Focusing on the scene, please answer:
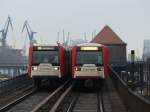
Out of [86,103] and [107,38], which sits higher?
[107,38]

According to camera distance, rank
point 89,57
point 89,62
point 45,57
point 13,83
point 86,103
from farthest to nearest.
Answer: point 13,83 < point 45,57 < point 89,57 < point 89,62 < point 86,103

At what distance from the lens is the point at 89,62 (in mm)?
31375

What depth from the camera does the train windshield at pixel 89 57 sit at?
31469 mm

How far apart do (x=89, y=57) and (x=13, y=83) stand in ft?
16.3

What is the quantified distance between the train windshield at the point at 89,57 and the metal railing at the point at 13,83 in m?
4.10

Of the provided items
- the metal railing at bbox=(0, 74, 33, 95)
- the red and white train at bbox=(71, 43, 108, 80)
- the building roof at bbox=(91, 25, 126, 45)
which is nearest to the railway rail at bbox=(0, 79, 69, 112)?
the metal railing at bbox=(0, 74, 33, 95)

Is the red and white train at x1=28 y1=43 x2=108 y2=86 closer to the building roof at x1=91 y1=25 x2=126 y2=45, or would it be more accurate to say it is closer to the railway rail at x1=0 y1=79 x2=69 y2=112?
the railway rail at x1=0 y1=79 x2=69 y2=112

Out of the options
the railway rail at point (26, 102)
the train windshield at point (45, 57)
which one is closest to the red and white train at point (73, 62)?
the train windshield at point (45, 57)

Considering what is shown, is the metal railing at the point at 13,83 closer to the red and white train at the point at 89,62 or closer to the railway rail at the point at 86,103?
the red and white train at the point at 89,62

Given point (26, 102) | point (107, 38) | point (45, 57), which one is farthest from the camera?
point (107, 38)

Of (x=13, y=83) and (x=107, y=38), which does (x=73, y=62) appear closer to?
(x=13, y=83)

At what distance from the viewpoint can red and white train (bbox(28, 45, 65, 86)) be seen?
31.9 m

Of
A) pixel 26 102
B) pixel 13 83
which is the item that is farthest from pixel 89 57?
pixel 26 102

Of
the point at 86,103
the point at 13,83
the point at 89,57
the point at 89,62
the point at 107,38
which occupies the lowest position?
the point at 86,103
